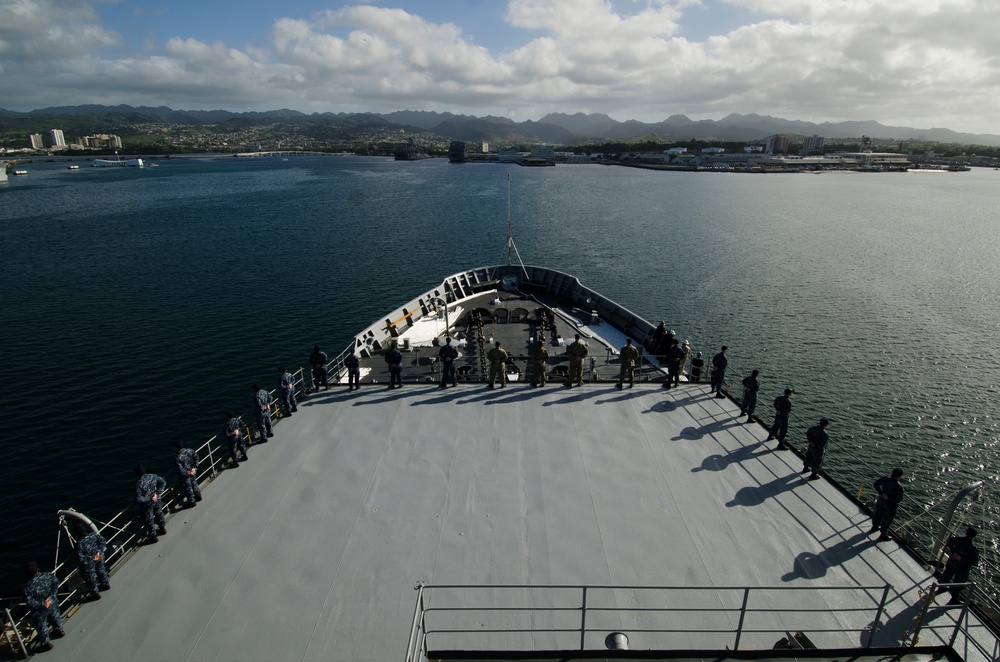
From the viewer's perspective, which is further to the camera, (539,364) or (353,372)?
(353,372)

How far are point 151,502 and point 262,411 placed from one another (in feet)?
11.2

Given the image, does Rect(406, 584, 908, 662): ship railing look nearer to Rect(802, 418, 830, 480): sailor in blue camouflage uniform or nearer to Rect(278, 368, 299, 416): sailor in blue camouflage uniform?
Rect(802, 418, 830, 480): sailor in blue camouflage uniform

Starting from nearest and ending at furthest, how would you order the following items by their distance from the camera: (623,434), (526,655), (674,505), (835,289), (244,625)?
(526,655) < (244,625) < (674,505) < (623,434) < (835,289)

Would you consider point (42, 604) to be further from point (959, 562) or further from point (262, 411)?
point (959, 562)

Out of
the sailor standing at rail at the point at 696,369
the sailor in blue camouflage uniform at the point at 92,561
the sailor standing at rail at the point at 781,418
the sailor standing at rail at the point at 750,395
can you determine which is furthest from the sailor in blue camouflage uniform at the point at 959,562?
the sailor in blue camouflage uniform at the point at 92,561

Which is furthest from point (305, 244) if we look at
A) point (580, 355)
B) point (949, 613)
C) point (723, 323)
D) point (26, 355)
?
point (949, 613)

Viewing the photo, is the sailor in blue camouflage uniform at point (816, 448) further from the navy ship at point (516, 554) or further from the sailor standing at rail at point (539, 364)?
the sailor standing at rail at point (539, 364)

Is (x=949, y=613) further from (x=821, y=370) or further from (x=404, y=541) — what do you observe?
(x=821, y=370)

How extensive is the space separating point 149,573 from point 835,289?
5248 cm

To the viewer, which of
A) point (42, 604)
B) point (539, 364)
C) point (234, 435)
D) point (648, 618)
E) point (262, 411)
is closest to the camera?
point (42, 604)

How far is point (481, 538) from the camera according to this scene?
958cm

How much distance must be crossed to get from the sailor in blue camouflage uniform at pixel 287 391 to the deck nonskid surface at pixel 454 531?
0.53 meters

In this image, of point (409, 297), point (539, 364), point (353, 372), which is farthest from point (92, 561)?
point (409, 297)

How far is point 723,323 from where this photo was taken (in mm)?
38062
